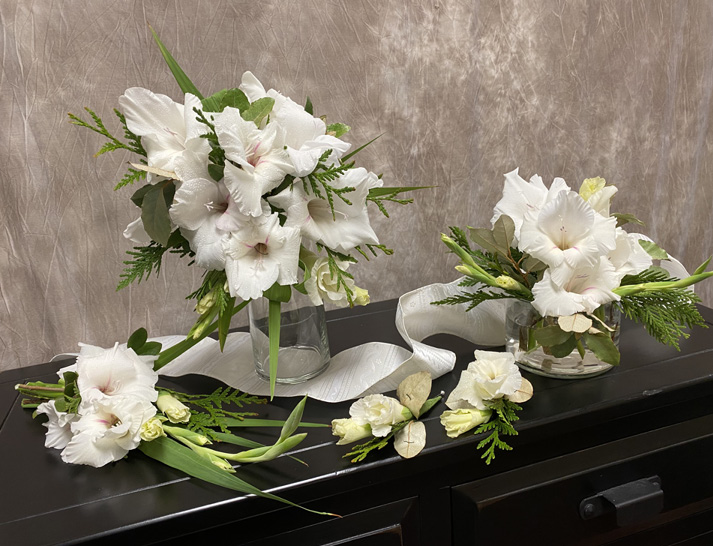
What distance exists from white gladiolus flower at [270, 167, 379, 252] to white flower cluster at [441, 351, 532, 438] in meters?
0.21

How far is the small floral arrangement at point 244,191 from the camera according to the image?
0.68 m

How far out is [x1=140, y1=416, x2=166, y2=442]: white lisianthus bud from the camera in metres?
0.70

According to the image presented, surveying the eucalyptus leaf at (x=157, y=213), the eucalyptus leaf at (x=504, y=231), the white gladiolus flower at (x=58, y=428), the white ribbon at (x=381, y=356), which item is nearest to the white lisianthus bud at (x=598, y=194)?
the eucalyptus leaf at (x=504, y=231)

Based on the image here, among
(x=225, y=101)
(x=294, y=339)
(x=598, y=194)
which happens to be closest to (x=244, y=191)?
(x=225, y=101)

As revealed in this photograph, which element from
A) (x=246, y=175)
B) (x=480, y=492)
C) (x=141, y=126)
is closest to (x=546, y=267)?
(x=480, y=492)

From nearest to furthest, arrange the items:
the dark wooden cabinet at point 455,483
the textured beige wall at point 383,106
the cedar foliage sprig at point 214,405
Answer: the dark wooden cabinet at point 455,483, the cedar foliage sprig at point 214,405, the textured beige wall at point 383,106

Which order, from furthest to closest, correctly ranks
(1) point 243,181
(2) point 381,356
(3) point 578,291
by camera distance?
(2) point 381,356
(3) point 578,291
(1) point 243,181

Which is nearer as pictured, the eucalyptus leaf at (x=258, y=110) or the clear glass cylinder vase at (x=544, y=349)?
the eucalyptus leaf at (x=258, y=110)

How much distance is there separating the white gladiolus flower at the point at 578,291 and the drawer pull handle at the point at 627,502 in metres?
0.26

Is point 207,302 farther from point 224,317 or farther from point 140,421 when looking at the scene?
point 140,421

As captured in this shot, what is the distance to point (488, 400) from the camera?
0.76 meters

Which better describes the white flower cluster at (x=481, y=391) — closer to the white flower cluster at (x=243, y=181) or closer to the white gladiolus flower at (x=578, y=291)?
the white gladiolus flower at (x=578, y=291)

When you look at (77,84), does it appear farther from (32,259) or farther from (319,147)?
(319,147)

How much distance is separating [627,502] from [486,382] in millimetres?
263
